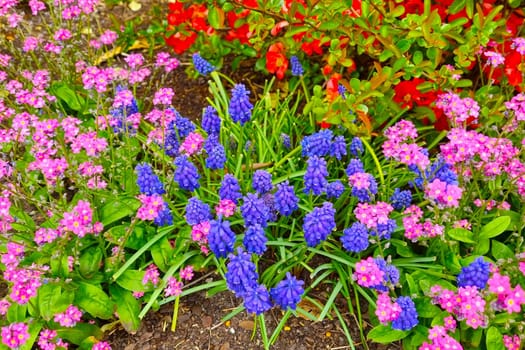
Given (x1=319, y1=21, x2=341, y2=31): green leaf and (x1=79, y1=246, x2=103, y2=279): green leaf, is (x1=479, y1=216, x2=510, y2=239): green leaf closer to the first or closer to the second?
(x1=319, y1=21, x2=341, y2=31): green leaf

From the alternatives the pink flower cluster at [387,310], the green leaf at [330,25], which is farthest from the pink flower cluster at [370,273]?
the green leaf at [330,25]

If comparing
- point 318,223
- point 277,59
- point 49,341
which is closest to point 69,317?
point 49,341

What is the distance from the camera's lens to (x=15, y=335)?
105 inches

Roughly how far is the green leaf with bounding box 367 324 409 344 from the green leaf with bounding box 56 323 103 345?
4.67 ft

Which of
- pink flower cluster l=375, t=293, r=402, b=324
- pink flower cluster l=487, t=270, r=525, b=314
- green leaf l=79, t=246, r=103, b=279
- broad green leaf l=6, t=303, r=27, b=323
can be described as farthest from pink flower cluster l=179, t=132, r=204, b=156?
pink flower cluster l=487, t=270, r=525, b=314

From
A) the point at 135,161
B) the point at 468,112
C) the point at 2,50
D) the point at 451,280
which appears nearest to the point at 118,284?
the point at 135,161

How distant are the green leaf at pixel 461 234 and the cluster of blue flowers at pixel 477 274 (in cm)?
28

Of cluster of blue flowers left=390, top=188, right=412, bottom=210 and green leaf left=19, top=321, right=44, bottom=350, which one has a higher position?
cluster of blue flowers left=390, top=188, right=412, bottom=210

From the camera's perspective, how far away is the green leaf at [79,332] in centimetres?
296

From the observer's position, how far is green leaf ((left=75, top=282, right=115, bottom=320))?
2.98 metres

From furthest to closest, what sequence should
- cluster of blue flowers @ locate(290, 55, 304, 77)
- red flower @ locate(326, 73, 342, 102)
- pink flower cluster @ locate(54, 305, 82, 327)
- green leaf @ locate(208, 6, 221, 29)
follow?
cluster of blue flowers @ locate(290, 55, 304, 77), green leaf @ locate(208, 6, 221, 29), red flower @ locate(326, 73, 342, 102), pink flower cluster @ locate(54, 305, 82, 327)

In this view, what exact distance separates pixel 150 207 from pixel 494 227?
70.2 inches

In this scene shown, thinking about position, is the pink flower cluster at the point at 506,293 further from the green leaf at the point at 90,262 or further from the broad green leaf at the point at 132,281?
the green leaf at the point at 90,262

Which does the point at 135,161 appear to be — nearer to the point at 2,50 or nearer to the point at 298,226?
the point at 298,226
